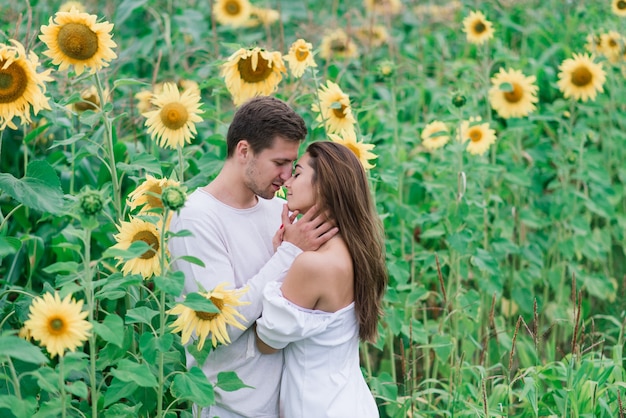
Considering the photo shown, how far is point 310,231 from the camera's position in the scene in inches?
92.7

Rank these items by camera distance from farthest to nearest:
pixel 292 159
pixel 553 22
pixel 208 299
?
pixel 553 22, pixel 292 159, pixel 208 299

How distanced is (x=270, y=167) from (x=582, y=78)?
7.32 feet

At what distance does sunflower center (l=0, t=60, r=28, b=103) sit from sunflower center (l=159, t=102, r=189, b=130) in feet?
1.41

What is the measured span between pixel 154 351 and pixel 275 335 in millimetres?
329

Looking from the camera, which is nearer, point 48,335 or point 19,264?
point 48,335

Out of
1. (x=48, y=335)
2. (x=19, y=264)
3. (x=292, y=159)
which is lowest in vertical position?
(x=19, y=264)

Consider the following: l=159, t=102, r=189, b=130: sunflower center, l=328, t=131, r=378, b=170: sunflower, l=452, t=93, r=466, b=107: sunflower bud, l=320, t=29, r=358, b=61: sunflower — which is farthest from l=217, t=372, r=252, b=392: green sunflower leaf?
l=320, t=29, r=358, b=61: sunflower

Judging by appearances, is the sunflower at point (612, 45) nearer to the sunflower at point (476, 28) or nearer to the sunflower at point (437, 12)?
the sunflower at point (476, 28)

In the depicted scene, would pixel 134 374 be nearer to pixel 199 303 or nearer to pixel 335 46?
pixel 199 303

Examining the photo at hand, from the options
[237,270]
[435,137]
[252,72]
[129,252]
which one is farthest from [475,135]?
[129,252]

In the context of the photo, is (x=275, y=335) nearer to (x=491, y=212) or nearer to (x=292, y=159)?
(x=292, y=159)

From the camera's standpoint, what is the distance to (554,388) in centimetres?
299

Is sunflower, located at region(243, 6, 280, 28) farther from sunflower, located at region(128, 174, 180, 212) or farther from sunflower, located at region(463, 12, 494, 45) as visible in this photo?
sunflower, located at region(128, 174, 180, 212)

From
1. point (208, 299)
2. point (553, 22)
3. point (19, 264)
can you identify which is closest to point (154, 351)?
point (208, 299)
